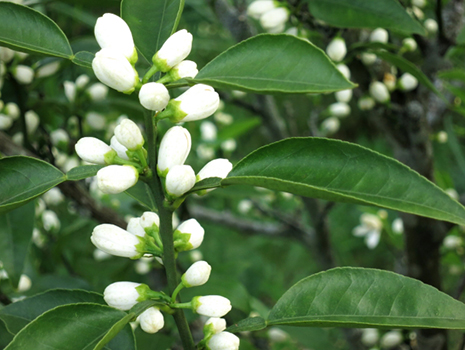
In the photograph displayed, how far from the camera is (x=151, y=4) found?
522 millimetres

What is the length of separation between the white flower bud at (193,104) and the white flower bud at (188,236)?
Result: 11cm

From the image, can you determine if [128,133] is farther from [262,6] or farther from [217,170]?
[262,6]

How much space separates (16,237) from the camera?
748 millimetres

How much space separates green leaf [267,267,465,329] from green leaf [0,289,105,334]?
8.9 inches

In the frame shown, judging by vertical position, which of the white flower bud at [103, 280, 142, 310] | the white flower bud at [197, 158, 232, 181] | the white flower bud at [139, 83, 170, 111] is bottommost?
the white flower bud at [103, 280, 142, 310]

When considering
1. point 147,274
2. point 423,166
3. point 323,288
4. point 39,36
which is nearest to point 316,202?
point 423,166

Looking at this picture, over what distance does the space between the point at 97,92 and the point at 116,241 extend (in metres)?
0.63

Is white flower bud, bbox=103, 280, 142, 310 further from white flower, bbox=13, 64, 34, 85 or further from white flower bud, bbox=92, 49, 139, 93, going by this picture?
white flower, bbox=13, 64, 34, 85

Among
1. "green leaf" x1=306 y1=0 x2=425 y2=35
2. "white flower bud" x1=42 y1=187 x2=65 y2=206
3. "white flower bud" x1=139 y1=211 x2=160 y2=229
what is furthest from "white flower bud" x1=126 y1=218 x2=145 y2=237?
"white flower bud" x1=42 y1=187 x2=65 y2=206

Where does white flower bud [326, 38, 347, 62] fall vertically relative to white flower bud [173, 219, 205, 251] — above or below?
above

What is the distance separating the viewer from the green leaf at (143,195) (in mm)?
577

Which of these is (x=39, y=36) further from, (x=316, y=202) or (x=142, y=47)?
(x=316, y=202)

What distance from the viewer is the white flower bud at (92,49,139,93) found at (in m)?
0.44

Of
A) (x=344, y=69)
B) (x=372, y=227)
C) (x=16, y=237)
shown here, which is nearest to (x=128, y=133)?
(x=16, y=237)
